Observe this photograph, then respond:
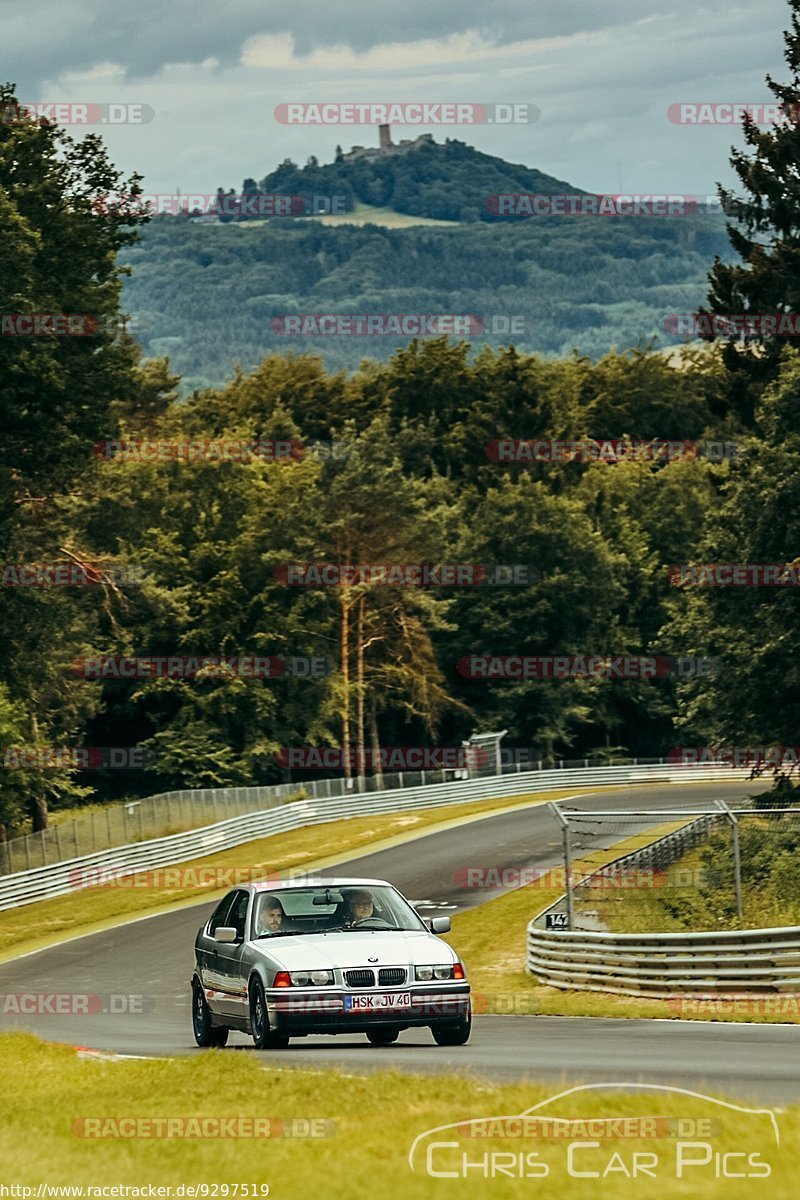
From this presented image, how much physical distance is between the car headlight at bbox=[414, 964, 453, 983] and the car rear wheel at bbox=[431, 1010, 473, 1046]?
19.8 inches

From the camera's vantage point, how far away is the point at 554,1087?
33.5 ft

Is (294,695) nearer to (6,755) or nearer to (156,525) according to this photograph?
(156,525)

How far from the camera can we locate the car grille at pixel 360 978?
49.6 feet

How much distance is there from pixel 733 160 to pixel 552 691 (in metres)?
42.3

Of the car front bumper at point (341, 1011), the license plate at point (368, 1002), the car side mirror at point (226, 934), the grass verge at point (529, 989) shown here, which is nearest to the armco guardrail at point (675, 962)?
the grass verge at point (529, 989)

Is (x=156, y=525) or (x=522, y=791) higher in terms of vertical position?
(x=156, y=525)

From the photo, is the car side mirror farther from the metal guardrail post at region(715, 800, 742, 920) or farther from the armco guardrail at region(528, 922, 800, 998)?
the metal guardrail post at region(715, 800, 742, 920)

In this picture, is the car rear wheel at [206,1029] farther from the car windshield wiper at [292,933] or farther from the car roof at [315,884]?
the car windshield wiper at [292,933]

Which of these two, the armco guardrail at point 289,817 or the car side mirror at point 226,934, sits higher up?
the car side mirror at point 226,934

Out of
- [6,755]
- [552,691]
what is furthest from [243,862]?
[552,691]

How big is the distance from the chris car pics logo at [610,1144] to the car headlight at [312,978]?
6.24 metres

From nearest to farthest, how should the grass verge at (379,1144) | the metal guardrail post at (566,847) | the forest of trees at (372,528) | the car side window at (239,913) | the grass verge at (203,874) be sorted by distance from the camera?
the grass verge at (379,1144), the car side window at (239,913), the metal guardrail post at (566,847), the forest of trees at (372,528), the grass verge at (203,874)

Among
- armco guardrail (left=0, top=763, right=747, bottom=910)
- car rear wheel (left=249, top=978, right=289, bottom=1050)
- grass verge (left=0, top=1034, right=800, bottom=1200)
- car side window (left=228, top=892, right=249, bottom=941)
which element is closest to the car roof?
car side window (left=228, top=892, right=249, bottom=941)

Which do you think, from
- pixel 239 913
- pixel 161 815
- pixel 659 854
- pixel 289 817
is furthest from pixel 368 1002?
pixel 289 817
